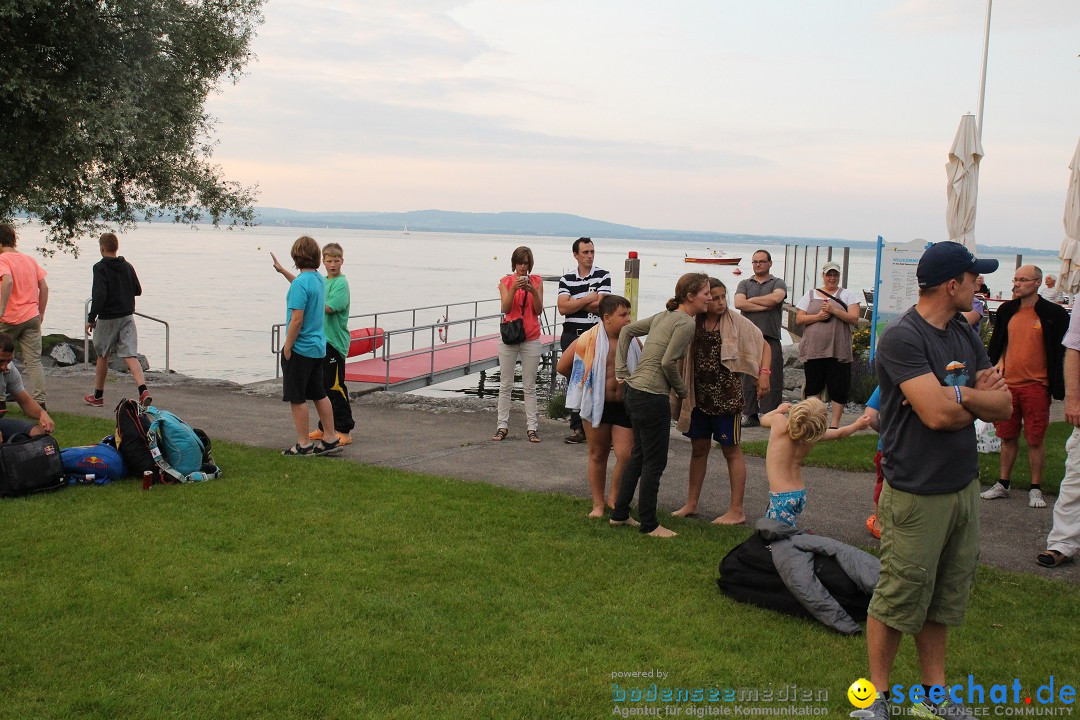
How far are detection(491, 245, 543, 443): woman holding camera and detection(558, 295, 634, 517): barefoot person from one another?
2467 mm

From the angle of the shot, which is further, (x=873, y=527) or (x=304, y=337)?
(x=304, y=337)

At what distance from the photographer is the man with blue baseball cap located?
3.62 metres

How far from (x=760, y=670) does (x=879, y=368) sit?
1503 millimetres

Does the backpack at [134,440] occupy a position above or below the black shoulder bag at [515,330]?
below

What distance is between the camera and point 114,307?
10516mm

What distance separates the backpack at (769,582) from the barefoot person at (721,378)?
1.44m

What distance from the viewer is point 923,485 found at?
144 inches

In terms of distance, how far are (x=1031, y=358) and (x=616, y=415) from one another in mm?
3138

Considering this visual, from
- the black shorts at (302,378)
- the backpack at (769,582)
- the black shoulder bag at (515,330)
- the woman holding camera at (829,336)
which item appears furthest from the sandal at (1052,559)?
the black shorts at (302,378)

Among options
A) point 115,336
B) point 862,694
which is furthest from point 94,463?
point 862,694

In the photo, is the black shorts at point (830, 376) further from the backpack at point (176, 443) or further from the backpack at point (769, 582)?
the backpack at point (176, 443)

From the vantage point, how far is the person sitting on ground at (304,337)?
8.34 metres

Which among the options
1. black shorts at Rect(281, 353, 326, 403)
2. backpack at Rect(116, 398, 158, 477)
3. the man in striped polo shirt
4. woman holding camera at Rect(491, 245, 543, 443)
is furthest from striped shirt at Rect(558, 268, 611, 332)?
backpack at Rect(116, 398, 158, 477)

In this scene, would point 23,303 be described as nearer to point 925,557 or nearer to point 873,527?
point 873,527
